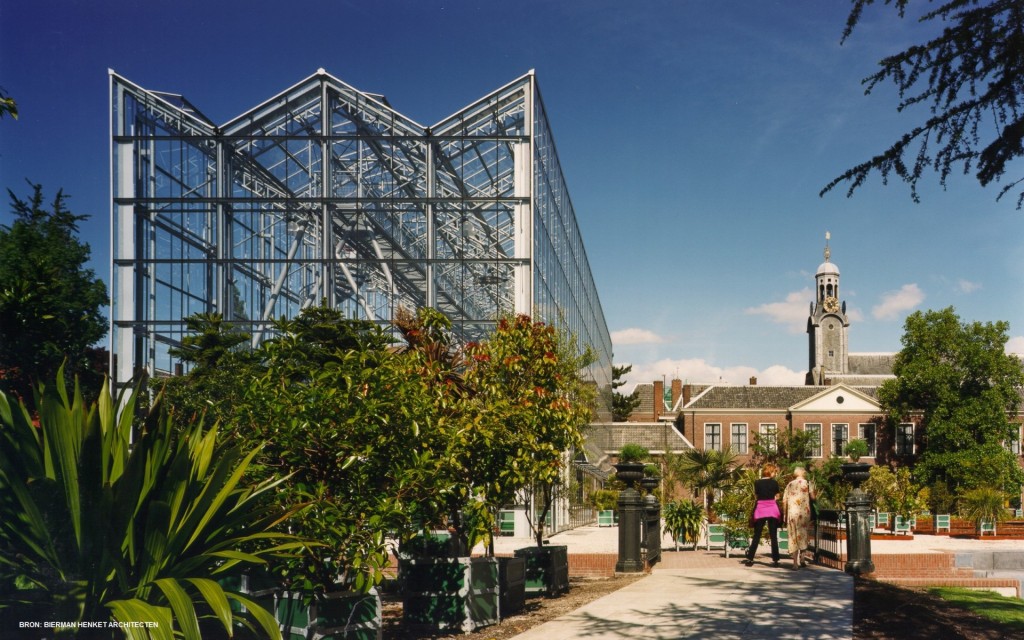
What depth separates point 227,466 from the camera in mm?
6020

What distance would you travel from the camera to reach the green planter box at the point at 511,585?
380 inches

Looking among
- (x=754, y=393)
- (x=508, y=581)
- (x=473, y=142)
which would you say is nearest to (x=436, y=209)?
(x=473, y=142)

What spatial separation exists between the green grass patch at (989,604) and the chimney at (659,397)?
62.1 m

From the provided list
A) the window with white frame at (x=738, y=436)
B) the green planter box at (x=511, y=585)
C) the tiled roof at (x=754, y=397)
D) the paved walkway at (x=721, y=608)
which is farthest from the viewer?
the tiled roof at (x=754, y=397)

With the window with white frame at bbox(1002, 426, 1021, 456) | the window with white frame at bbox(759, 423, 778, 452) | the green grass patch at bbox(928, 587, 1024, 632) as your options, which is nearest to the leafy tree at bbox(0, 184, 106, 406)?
the green grass patch at bbox(928, 587, 1024, 632)

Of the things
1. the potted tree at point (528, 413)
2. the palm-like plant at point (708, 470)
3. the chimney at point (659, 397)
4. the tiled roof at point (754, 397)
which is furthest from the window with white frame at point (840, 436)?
the potted tree at point (528, 413)

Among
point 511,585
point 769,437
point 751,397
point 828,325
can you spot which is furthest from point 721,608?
point 828,325

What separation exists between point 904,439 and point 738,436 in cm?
992

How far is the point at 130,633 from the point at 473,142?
2269 centimetres

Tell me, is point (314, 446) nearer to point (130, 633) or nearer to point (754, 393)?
point (130, 633)

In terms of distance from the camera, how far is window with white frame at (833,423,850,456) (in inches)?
2215

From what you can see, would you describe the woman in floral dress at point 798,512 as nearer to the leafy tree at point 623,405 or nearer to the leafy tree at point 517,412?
the leafy tree at point 517,412

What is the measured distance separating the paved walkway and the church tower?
80.5 meters

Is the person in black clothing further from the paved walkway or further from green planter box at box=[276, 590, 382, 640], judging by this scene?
green planter box at box=[276, 590, 382, 640]
